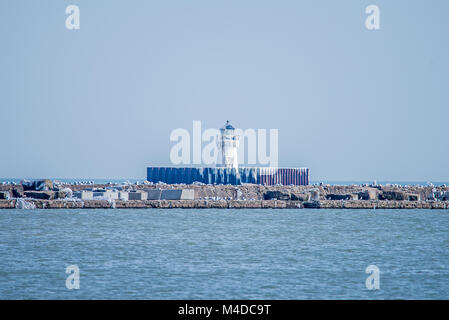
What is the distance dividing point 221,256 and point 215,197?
44797 millimetres

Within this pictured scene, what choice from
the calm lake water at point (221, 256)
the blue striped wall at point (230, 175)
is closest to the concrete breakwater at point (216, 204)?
the calm lake water at point (221, 256)

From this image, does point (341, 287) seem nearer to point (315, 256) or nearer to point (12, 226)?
point (315, 256)

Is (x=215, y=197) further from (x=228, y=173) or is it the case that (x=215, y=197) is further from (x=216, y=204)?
(x=228, y=173)

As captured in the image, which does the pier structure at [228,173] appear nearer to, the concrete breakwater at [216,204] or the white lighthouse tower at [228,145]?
the white lighthouse tower at [228,145]

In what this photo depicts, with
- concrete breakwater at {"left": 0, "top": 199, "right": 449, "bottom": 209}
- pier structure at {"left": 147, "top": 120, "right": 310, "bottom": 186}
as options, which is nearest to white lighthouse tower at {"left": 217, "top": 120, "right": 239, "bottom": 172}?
pier structure at {"left": 147, "top": 120, "right": 310, "bottom": 186}

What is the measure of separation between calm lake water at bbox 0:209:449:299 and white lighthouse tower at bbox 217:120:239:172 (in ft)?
84.5

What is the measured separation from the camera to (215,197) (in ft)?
281

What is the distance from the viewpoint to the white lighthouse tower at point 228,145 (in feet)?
308

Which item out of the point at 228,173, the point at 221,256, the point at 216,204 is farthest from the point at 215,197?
the point at 221,256

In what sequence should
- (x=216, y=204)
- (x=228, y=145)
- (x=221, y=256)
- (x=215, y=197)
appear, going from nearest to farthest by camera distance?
(x=221, y=256) → (x=216, y=204) → (x=215, y=197) → (x=228, y=145)

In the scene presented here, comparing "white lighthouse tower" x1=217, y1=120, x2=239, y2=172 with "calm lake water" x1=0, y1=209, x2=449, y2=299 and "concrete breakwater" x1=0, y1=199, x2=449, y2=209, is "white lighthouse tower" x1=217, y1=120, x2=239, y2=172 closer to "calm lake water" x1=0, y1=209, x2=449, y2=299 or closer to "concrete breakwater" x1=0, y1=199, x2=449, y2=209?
"concrete breakwater" x1=0, y1=199, x2=449, y2=209

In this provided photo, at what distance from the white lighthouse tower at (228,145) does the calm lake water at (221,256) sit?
25751mm
